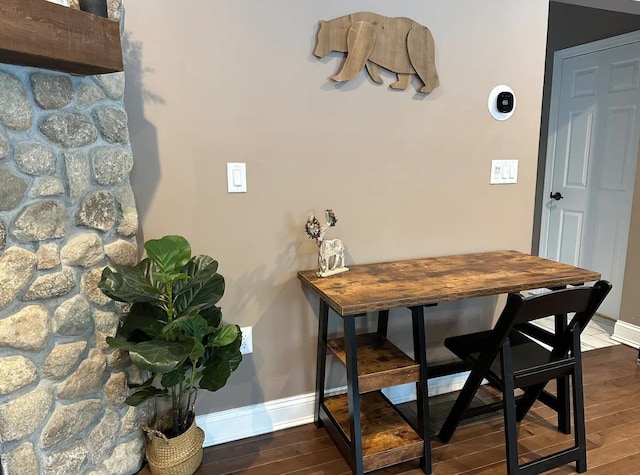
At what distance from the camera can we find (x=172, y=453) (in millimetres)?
1679

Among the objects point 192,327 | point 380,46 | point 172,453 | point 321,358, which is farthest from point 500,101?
point 172,453

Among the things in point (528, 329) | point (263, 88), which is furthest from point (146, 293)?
point (528, 329)

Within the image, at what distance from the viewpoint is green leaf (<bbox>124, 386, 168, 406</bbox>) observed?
Answer: 1.55 metres

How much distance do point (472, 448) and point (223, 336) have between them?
1223 millimetres

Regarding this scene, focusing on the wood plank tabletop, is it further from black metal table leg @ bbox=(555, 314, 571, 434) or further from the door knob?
the door knob

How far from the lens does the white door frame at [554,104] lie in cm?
321

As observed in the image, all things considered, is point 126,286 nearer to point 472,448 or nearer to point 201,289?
point 201,289

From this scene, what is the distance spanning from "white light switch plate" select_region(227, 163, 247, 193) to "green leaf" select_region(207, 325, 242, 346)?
0.58 m

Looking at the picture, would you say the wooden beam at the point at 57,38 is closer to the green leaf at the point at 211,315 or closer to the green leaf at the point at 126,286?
the green leaf at the point at 126,286

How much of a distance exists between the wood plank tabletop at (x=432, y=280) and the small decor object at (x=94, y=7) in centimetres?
117

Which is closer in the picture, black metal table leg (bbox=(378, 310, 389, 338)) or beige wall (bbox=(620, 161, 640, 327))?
black metal table leg (bbox=(378, 310, 389, 338))

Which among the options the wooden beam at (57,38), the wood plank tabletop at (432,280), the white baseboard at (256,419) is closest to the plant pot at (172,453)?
the white baseboard at (256,419)

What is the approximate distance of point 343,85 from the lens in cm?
194

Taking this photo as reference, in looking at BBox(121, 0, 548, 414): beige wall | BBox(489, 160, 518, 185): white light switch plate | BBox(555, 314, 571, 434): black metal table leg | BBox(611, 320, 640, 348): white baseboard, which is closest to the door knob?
BBox(611, 320, 640, 348): white baseboard
